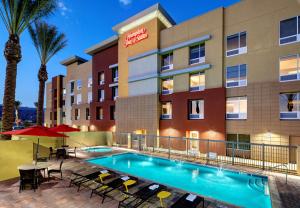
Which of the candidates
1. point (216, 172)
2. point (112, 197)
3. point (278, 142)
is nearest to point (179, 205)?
point (112, 197)

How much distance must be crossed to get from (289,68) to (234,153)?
8629mm

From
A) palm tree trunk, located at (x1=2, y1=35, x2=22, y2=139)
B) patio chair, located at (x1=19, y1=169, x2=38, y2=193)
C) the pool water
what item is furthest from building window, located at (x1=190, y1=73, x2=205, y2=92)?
patio chair, located at (x1=19, y1=169, x2=38, y2=193)

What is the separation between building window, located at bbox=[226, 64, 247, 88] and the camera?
1730 cm

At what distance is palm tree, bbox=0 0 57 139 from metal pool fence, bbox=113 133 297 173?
11.8m

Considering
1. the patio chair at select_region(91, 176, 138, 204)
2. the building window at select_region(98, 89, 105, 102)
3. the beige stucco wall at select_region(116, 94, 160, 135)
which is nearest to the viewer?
the patio chair at select_region(91, 176, 138, 204)

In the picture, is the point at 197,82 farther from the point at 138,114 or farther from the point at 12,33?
the point at 12,33

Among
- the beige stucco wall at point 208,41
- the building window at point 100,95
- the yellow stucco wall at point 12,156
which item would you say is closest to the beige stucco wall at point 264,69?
the beige stucco wall at point 208,41

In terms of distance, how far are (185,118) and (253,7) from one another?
1240cm

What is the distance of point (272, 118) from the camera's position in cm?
1547

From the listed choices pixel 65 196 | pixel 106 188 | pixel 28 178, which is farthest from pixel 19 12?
pixel 106 188

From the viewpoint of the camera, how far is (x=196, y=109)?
2059 centimetres

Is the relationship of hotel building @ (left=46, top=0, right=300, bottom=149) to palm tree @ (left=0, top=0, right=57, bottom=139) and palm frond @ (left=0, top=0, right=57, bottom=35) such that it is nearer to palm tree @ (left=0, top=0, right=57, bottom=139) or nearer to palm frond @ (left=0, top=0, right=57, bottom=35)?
palm frond @ (left=0, top=0, right=57, bottom=35)

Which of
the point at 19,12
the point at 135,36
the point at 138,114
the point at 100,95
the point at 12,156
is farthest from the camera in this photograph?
the point at 100,95

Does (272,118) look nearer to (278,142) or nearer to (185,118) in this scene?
(278,142)
